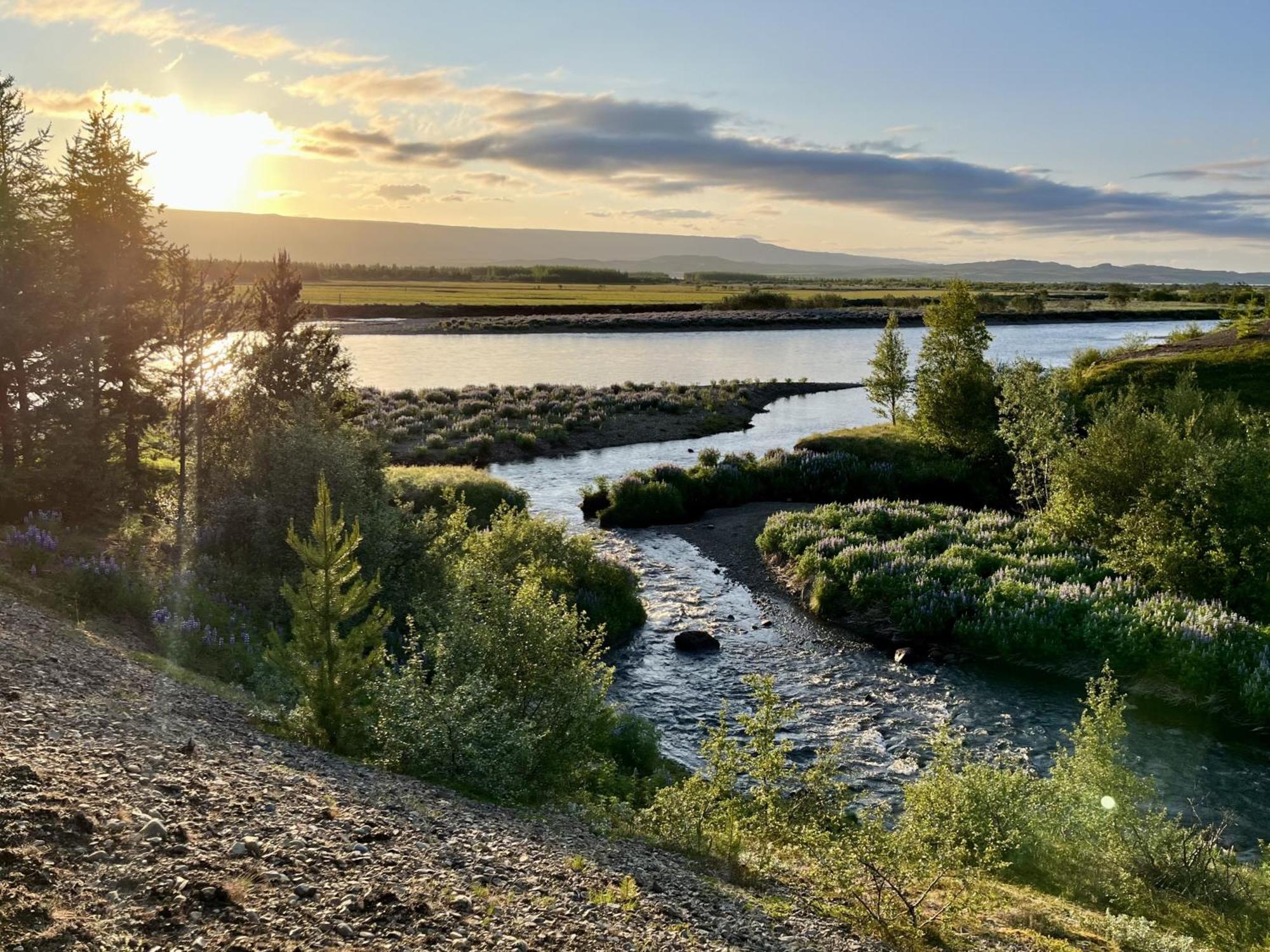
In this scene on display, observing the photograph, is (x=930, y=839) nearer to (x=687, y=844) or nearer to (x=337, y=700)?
(x=687, y=844)

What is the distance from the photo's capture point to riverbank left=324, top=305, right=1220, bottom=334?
402 ft

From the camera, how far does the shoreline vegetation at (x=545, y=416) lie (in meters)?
49.2

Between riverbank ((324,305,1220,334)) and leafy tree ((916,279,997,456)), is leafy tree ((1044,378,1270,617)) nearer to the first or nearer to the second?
leafy tree ((916,279,997,456))

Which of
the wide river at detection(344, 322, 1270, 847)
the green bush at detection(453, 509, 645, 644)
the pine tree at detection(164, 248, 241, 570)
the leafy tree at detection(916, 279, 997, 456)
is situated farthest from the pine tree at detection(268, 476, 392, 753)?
the leafy tree at detection(916, 279, 997, 456)

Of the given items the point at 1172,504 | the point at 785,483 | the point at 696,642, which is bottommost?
the point at 696,642

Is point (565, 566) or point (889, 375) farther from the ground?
point (889, 375)

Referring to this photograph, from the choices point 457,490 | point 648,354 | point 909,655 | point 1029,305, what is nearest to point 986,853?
point 909,655

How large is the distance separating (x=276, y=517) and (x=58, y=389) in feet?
23.6

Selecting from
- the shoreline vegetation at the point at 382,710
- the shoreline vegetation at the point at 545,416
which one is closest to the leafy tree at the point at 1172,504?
the shoreline vegetation at the point at 382,710

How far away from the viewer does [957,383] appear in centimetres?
4122

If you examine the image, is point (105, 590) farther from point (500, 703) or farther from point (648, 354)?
point (648, 354)

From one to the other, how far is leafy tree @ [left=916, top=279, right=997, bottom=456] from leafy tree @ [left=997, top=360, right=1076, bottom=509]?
6.06 m

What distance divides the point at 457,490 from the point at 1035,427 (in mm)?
19695

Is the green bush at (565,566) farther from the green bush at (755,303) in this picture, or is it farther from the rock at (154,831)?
the green bush at (755,303)
